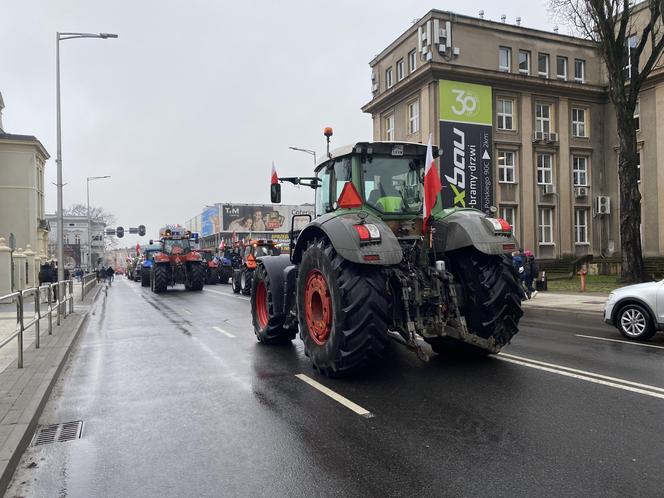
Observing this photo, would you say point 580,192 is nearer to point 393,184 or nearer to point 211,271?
point 211,271

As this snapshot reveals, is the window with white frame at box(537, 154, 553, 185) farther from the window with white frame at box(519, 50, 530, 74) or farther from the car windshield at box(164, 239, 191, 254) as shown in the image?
the car windshield at box(164, 239, 191, 254)

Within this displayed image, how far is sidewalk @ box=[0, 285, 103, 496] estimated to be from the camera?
400 centimetres

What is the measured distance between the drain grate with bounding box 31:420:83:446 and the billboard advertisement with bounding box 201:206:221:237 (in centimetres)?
7227

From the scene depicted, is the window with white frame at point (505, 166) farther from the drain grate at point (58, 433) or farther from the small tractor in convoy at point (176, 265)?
the drain grate at point (58, 433)

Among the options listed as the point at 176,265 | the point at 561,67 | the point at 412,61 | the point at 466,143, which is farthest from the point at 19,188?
the point at 561,67

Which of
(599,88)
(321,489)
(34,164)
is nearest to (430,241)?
(321,489)

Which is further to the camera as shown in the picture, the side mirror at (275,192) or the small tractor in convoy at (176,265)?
the small tractor in convoy at (176,265)

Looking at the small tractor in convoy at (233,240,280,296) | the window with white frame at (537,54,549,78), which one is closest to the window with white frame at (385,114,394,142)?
the window with white frame at (537,54,549,78)

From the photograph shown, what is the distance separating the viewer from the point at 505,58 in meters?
31.1

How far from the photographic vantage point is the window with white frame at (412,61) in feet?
101

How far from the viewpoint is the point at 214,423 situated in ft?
15.4

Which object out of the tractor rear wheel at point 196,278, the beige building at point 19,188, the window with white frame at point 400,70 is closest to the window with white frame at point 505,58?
the window with white frame at point 400,70

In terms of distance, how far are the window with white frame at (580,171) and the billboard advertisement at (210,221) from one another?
5397 centimetres

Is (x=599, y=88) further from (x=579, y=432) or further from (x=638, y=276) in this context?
(x=579, y=432)
